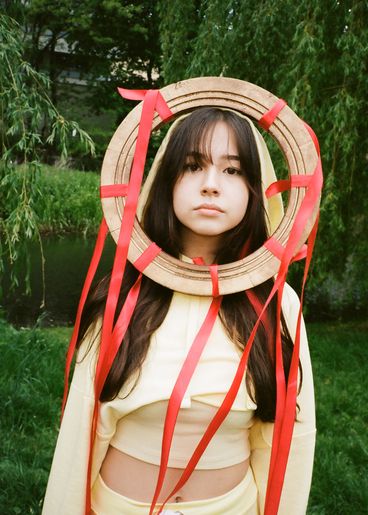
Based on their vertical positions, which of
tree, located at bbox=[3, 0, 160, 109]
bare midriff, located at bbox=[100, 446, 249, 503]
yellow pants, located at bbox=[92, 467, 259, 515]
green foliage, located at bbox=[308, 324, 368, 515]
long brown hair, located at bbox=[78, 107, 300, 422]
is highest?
tree, located at bbox=[3, 0, 160, 109]

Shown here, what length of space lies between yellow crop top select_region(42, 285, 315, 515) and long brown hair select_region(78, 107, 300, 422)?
0.02 m

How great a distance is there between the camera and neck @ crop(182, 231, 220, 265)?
4.85 feet

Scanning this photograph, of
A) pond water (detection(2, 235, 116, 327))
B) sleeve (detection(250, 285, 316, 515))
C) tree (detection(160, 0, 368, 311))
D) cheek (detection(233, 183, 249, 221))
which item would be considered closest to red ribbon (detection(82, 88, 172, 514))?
cheek (detection(233, 183, 249, 221))

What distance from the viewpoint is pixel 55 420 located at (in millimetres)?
3508

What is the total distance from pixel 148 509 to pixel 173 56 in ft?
13.4

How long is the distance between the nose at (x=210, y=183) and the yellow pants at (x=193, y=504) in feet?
2.23

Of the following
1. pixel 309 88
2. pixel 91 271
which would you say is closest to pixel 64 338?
pixel 309 88

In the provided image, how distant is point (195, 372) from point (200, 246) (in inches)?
12.3

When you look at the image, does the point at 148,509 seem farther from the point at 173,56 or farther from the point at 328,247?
the point at 173,56

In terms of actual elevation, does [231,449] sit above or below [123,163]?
below

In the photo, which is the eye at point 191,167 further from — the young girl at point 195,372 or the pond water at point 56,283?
the pond water at point 56,283

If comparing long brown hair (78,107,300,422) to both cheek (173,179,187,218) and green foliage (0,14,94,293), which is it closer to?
cheek (173,179,187,218)

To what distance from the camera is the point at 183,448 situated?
1355 millimetres

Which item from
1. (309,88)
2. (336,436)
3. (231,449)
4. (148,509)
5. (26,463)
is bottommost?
(26,463)
